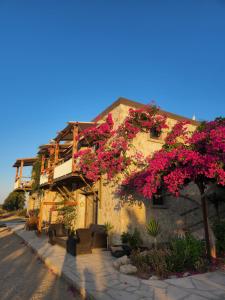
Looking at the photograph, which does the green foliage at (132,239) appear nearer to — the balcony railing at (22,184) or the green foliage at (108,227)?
the green foliage at (108,227)

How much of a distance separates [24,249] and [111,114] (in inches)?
300

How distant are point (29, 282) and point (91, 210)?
22.9 feet

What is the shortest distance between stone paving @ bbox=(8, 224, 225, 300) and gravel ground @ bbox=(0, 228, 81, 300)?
0.80ft

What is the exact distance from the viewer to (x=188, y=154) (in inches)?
251

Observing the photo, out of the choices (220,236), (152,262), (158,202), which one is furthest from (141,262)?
(158,202)

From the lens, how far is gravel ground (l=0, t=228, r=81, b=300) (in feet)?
17.3

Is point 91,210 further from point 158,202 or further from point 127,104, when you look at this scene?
point 127,104

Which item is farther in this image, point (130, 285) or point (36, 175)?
point (36, 175)

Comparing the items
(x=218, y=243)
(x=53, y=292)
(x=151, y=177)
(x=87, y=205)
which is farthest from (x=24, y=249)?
(x=218, y=243)

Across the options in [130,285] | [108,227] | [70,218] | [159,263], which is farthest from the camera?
[70,218]

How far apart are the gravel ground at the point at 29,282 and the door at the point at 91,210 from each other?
4128mm

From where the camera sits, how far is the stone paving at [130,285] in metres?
4.75

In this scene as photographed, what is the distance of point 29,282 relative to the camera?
6258 millimetres

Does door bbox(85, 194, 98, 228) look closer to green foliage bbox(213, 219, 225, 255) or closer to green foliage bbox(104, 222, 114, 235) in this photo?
green foliage bbox(104, 222, 114, 235)
